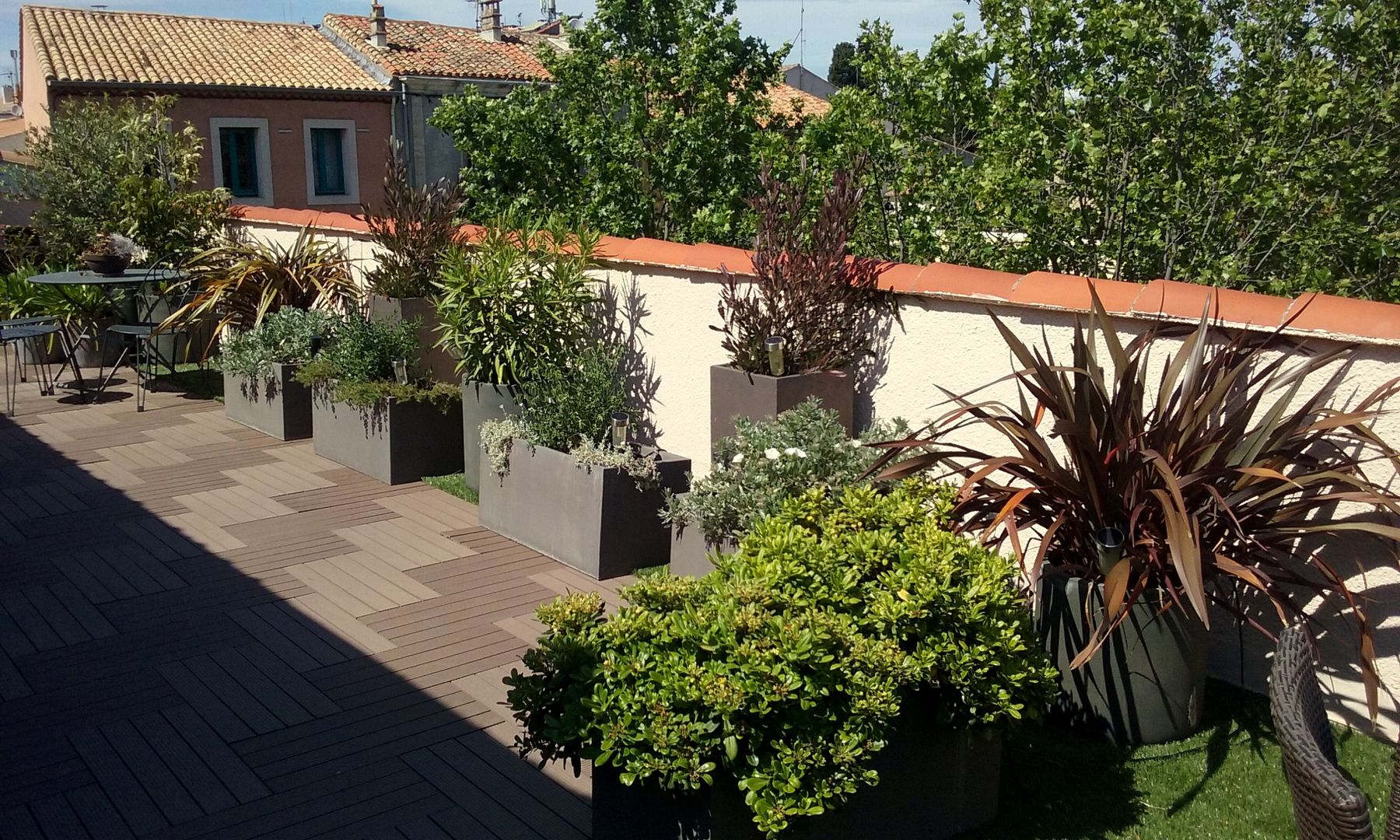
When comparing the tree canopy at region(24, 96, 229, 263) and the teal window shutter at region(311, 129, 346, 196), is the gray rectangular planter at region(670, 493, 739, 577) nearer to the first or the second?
the tree canopy at region(24, 96, 229, 263)

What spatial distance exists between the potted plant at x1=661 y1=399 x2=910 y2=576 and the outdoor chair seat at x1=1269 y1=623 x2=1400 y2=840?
2103 millimetres

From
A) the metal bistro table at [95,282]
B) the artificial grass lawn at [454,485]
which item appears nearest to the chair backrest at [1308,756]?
the artificial grass lawn at [454,485]

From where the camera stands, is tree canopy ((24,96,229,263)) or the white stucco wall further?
tree canopy ((24,96,229,263))

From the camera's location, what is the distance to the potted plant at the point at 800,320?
5074mm

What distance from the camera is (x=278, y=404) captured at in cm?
812

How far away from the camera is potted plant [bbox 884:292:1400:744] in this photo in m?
3.53

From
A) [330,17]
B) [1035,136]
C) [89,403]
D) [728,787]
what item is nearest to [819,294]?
[1035,136]

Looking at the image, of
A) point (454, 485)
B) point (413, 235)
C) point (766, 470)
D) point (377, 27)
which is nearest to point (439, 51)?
point (377, 27)

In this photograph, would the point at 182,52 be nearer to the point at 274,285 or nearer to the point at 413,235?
the point at 274,285

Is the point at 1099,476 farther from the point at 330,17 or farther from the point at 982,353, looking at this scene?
the point at 330,17

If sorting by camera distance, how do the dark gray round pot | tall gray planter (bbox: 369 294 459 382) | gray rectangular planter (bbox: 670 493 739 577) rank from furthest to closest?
1. tall gray planter (bbox: 369 294 459 382)
2. gray rectangular planter (bbox: 670 493 739 577)
3. the dark gray round pot

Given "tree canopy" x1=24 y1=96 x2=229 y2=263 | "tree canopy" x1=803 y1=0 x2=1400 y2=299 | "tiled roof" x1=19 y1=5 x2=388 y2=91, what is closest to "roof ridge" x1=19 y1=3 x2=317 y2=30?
"tiled roof" x1=19 y1=5 x2=388 y2=91

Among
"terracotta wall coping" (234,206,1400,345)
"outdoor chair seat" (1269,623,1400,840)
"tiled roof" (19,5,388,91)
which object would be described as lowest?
"outdoor chair seat" (1269,623,1400,840)

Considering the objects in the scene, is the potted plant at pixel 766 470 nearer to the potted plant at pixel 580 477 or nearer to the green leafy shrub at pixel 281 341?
the potted plant at pixel 580 477
